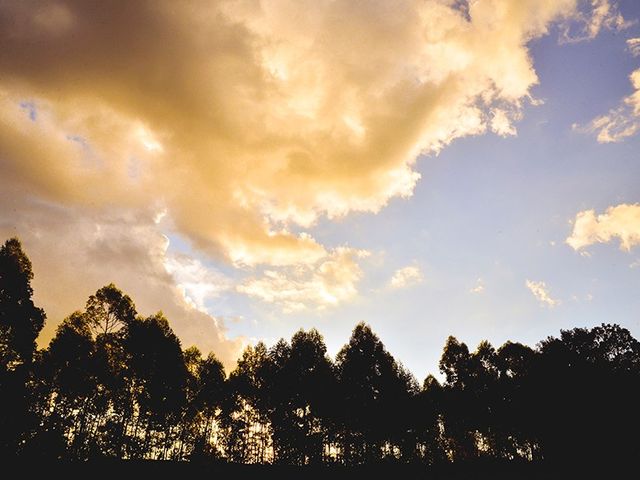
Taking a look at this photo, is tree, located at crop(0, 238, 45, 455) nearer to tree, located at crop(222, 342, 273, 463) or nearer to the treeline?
the treeline

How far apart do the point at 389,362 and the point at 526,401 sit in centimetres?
1568

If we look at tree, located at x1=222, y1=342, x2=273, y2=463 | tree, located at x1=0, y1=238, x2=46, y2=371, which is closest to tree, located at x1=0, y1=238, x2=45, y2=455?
tree, located at x1=0, y1=238, x2=46, y2=371

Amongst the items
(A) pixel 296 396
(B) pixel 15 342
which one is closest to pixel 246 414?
(A) pixel 296 396

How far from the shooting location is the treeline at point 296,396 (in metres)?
26.8

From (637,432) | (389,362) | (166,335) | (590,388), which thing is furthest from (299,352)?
(637,432)

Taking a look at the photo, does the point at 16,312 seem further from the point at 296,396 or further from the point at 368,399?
the point at 368,399

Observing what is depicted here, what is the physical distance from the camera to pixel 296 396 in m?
40.1

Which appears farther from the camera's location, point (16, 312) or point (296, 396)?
point (296, 396)

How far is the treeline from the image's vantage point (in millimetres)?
26844

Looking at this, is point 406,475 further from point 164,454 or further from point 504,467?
point 164,454

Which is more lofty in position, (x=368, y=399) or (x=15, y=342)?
(x=15, y=342)

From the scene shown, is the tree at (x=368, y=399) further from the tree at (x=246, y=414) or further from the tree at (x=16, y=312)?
the tree at (x=16, y=312)

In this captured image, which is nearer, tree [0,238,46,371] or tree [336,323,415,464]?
tree [0,238,46,371]

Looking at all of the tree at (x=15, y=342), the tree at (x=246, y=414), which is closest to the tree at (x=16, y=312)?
the tree at (x=15, y=342)
